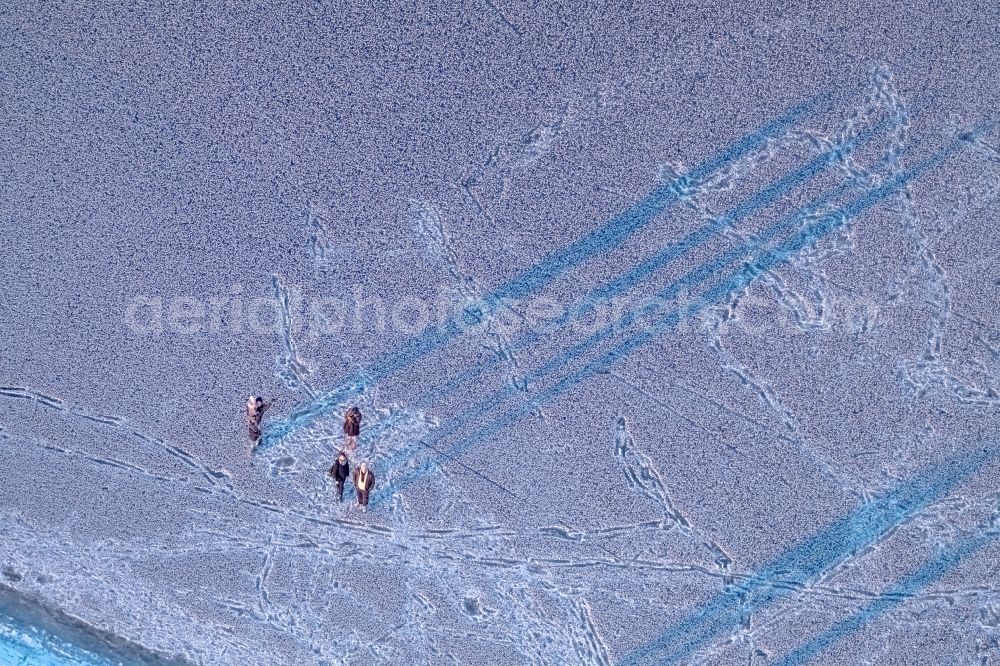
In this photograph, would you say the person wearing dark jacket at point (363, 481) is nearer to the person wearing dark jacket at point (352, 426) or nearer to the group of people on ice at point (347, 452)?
the group of people on ice at point (347, 452)

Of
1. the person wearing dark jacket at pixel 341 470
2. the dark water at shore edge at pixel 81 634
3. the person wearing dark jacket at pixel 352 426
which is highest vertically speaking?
the person wearing dark jacket at pixel 352 426

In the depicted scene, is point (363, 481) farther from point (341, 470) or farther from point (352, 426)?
point (352, 426)

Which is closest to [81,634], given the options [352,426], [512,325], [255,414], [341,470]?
[255,414]

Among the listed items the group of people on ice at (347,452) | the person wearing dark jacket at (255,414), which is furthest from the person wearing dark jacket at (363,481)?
the person wearing dark jacket at (255,414)

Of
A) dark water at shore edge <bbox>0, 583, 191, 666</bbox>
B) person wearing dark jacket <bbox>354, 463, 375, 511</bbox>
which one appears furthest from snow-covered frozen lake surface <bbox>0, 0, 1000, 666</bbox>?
dark water at shore edge <bbox>0, 583, 191, 666</bbox>

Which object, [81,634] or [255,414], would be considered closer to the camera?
[255,414]

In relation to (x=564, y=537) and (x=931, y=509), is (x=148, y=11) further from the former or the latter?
(x=931, y=509)

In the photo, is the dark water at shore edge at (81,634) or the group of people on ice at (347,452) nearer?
the group of people on ice at (347,452)
